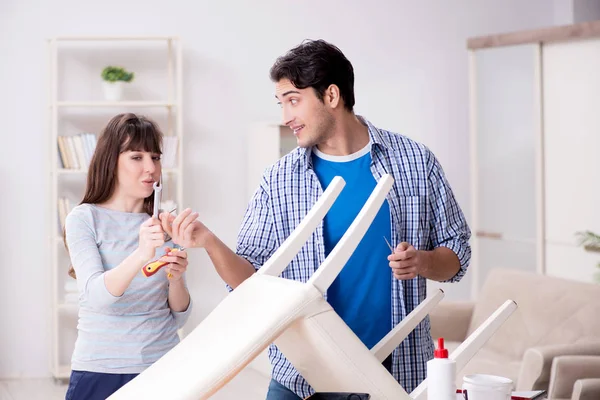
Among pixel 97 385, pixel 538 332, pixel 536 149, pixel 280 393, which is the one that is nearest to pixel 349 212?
pixel 280 393

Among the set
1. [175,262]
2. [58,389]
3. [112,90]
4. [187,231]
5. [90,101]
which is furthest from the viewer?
[90,101]

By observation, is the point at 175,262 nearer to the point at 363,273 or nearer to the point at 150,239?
the point at 150,239

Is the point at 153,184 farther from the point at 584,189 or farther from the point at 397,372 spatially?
the point at 584,189

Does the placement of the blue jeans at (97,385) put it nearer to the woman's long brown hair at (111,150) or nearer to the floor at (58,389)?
the woman's long brown hair at (111,150)

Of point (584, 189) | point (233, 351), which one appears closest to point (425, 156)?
point (233, 351)

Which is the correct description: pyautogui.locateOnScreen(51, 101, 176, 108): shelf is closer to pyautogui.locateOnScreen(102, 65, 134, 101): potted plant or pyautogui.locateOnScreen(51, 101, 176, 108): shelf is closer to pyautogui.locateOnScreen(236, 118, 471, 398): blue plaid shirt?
pyautogui.locateOnScreen(102, 65, 134, 101): potted plant

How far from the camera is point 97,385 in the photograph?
2.03 m

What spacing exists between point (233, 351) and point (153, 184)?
30.3 inches

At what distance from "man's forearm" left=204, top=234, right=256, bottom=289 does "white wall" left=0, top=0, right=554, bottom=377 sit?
329 centimetres

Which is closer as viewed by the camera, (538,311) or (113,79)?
(538,311)

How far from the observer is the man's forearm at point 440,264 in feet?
6.64

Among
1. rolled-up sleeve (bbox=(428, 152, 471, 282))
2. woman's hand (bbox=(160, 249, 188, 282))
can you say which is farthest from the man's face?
woman's hand (bbox=(160, 249, 188, 282))

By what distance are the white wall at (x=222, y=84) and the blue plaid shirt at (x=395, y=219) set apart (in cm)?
320

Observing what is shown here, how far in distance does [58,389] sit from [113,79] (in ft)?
5.84
